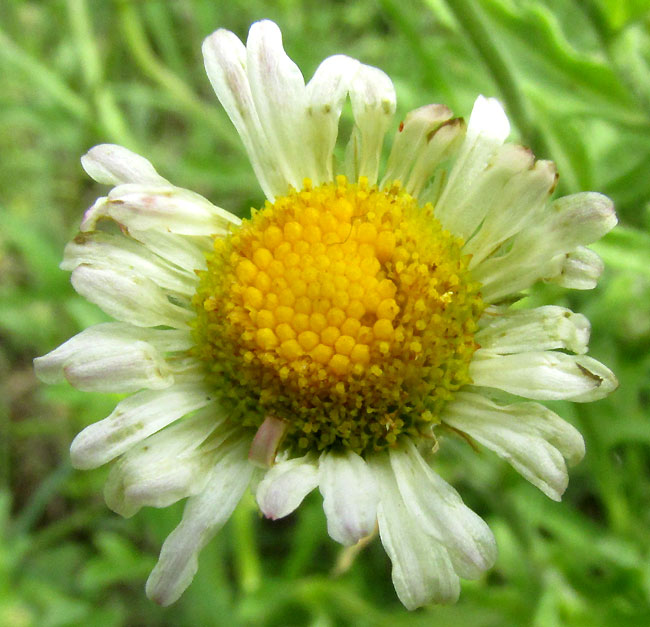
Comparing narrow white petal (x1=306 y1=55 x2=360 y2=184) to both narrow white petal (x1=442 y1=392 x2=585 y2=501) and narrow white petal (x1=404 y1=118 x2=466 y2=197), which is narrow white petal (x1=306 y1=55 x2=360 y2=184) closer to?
narrow white petal (x1=404 y1=118 x2=466 y2=197)

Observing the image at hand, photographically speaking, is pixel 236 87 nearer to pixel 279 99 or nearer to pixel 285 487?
pixel 279 99

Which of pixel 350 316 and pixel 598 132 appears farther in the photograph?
pixel 598 132

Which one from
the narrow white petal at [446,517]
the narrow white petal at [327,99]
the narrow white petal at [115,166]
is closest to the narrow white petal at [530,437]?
the narrow white petal at [446,517]

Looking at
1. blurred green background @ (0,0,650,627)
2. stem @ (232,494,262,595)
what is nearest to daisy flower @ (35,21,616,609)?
blurred green background @ (0,0,650,627)

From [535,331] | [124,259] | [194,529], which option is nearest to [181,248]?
[124,259]

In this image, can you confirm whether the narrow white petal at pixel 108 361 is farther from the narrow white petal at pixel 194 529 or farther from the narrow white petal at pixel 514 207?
the narrow white petal at pixel 514 207

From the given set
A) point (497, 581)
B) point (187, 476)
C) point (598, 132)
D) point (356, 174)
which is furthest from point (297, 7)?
point (187, 476)

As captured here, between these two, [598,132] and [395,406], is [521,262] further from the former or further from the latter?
[598,132]
